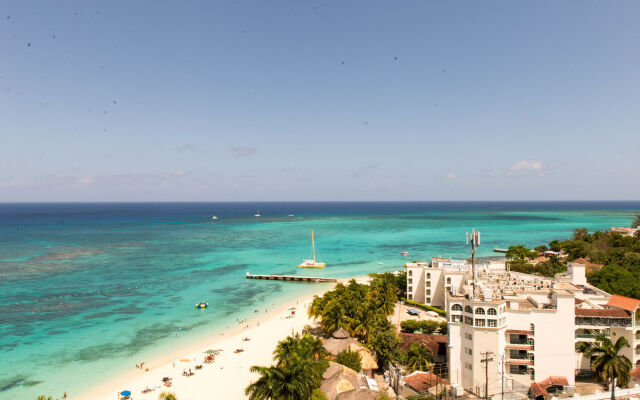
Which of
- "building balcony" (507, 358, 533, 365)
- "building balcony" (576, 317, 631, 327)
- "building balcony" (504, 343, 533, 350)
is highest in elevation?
"building balcony" (576, 317, 631, 327)

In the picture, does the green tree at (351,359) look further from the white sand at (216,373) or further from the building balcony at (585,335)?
the building balcony at (585,335)

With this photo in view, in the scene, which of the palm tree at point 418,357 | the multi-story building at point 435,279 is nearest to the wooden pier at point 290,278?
the multi-story building at point 435,279

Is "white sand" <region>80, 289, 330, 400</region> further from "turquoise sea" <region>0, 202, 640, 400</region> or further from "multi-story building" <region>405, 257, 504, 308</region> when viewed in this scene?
"multi-story building" <region>405, 257, 504, 308</region>

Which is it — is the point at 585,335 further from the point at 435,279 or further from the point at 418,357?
the point at 435,279

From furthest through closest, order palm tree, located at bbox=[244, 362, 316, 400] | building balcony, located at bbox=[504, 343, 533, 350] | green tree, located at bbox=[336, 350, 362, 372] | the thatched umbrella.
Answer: the thatched umbrella < green tree, located at bbox=[336, 350, 362, 372] < building balcony, located at bbox=[504, 343, 533, 350] < palm tree, located at bbox=[244, 362, 316, 400]

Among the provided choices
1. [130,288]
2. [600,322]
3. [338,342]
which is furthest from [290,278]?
[600,322]

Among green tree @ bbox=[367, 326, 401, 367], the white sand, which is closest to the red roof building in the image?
green tree @ bbox=[367, 326, 401, 367]
